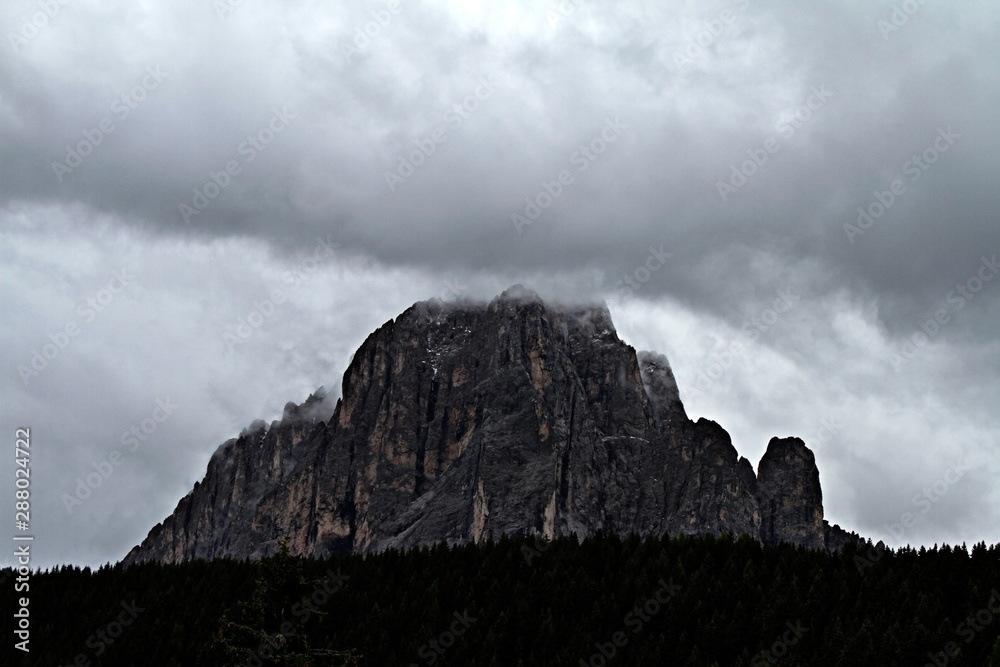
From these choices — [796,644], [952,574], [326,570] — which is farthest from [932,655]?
[326,570]

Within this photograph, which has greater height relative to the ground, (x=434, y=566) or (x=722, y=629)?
(x=434, y=566)

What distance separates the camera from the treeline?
334ft

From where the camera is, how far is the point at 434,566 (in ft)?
471

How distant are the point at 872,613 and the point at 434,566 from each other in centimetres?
5494

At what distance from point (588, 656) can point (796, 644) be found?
1785cm

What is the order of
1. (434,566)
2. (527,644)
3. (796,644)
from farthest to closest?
1. (434,566)
2. (527,644)
3. (796,644)

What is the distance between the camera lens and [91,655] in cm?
11894

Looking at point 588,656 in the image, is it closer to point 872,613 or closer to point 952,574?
point 872,613

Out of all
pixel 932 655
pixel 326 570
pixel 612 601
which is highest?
pixel 326 570

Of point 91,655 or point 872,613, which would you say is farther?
point 91,655

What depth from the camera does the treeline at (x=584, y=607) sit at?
334 feet

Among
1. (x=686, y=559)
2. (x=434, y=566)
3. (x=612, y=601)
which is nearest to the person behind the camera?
(x=612, y=601)

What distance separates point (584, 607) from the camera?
121 m

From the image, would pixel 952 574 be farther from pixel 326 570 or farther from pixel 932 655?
pixel 326 570
